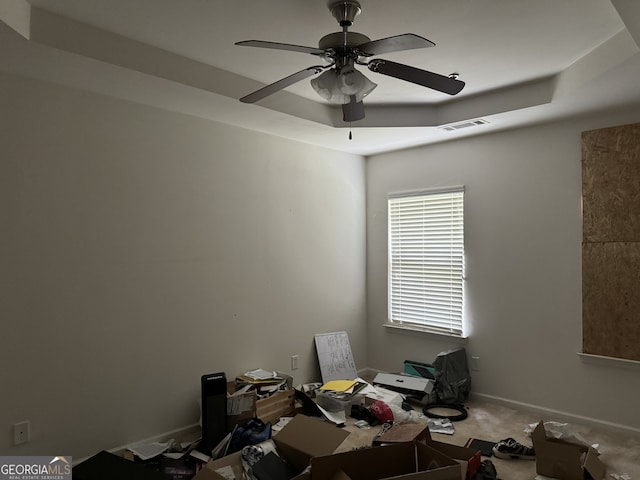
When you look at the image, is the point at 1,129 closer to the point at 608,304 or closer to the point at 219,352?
the point at 219,352

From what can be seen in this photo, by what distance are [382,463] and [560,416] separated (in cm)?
221

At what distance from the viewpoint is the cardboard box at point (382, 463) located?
2207 mm

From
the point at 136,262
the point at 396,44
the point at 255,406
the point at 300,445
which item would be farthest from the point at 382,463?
the point at 136,262

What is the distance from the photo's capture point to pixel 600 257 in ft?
11.6

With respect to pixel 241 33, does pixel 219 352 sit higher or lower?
lower

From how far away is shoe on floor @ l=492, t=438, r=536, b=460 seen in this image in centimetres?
304

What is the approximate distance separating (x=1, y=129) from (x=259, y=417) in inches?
102

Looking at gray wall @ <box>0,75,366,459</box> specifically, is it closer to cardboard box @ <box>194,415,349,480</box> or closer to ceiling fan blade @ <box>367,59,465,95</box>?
cardboard box @ <box>194,415,349,480</box>

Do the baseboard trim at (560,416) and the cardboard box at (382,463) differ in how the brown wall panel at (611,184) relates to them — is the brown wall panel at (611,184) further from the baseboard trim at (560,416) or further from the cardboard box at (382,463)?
the cardboard box at (382,463)

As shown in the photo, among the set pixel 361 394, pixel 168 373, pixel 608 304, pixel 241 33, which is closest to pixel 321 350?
pixel 361 394

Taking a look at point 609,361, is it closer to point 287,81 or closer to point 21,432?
point 287,81

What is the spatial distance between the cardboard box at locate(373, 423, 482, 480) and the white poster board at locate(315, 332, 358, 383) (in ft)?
4.57

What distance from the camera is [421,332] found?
4.63 meters

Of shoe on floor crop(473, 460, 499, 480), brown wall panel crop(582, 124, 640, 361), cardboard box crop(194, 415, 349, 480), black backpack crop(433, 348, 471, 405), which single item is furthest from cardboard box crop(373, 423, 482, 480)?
brown wall panel crop(582, 124, 640, 361)
